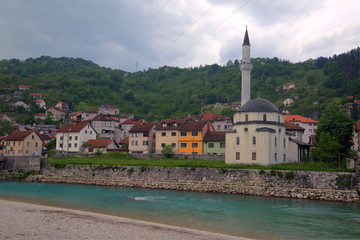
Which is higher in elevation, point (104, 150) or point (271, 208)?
point (104, 150)

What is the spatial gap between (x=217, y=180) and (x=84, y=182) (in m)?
17.6

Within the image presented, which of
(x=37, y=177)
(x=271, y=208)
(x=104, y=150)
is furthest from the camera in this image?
(x=104, y=150)

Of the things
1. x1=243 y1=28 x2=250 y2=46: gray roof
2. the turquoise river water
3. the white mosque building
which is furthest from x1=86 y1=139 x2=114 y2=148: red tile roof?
x1=243 y1=28 x2=250 y2=46: gray roof

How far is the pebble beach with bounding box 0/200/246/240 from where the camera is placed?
51.3 feet

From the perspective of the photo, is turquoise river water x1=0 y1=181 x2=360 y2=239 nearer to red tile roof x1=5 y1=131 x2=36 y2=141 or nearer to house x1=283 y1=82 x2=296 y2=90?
red tile roof x1=5 y1=131 x2=36 y2=141

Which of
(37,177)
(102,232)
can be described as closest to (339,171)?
(102,232)

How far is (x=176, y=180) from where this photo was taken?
125 ft

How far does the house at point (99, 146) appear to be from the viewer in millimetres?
61075

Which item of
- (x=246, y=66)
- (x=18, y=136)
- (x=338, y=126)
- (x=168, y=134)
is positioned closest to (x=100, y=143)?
(x=168, y=134)

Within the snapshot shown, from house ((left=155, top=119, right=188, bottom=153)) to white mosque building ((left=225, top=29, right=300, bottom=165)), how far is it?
1529 cm

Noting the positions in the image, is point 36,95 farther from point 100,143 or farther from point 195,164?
point 195,164

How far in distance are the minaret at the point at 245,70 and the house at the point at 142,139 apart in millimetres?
17019

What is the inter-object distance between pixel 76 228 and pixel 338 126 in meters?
35.3

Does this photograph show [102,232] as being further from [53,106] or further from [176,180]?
[53,106]
